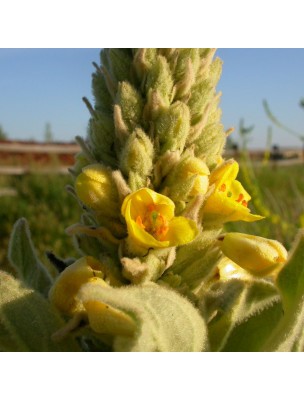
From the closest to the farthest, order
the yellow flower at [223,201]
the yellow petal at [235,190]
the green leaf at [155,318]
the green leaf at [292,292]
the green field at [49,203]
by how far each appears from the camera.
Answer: the green leaf at [155,318]
the green leaf at [292,292]
the yellow flower at [223,201]
the yellow petal at [235,190]
the green field at [49,203]

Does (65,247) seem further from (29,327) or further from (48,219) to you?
(29,327)

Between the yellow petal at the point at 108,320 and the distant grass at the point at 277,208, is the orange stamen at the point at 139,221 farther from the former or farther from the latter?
the distant grass at the point at 277,208

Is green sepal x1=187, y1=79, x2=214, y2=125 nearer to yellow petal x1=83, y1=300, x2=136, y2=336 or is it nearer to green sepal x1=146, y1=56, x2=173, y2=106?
green sepal x1=146, y1=56, x2=173, y2=106

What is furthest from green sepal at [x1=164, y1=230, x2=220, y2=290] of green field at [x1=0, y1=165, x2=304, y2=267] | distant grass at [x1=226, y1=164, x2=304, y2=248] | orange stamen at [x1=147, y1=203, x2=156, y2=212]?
green field at [x1=0, y1=165, x2=304, y2=267]

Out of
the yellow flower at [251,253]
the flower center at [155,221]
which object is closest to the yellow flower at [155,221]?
the flower center at [155,221]
